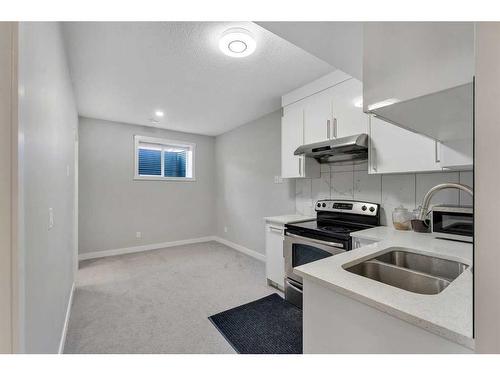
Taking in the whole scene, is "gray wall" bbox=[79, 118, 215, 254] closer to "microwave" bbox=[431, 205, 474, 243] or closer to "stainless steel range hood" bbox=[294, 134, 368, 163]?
"stainless steel range hood" bbox=[294, 134, 368, 163]

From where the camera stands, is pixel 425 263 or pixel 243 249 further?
pixel 243 249

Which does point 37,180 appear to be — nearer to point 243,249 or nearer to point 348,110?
point 348,110

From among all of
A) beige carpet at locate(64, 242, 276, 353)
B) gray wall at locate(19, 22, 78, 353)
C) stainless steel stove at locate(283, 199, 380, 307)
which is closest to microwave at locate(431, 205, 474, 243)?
stainless steel stove at locate(283, 199, 380, 307)

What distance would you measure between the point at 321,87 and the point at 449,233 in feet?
5.68

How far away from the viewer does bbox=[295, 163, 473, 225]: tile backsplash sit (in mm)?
1865

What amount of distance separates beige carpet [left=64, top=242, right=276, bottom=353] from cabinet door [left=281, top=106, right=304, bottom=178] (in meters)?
1.45

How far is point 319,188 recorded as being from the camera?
2.84m

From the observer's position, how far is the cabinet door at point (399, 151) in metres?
1.68

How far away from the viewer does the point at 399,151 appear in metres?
1.84

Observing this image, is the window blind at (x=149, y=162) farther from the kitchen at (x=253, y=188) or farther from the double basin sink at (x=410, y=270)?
the double basin sink at (x=410, y=270)

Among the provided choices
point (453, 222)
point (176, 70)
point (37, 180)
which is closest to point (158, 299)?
point (37, 180)

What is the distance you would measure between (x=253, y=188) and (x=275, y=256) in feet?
5.28

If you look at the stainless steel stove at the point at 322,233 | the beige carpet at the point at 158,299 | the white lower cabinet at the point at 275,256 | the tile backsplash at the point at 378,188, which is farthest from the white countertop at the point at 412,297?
the white lower cabinet at the point at 275,256
